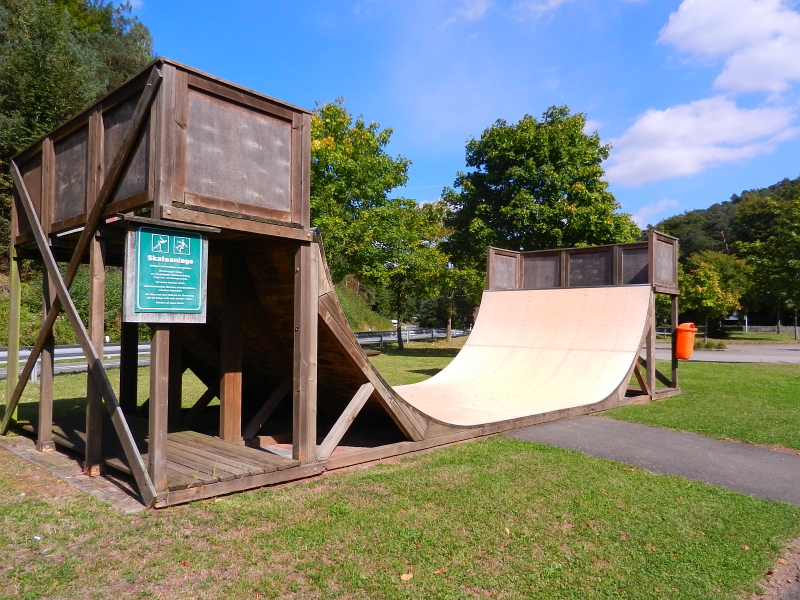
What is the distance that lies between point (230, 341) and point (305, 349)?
1326mm

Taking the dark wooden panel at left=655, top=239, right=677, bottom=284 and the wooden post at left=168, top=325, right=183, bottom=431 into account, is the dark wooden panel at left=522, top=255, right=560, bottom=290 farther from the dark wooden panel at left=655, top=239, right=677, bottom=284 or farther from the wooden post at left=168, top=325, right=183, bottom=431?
the wooden post at left=168, top=325, right=183, bottom=431

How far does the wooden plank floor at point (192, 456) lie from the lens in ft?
17.6

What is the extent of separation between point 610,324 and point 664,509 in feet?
24.6

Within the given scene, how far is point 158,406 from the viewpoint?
4.95 m

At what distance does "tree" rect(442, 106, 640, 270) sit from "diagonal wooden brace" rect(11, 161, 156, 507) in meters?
17.7

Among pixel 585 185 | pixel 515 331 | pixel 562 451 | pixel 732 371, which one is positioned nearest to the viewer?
pixel 562 451

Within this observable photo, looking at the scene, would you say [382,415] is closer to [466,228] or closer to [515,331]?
[515,331]

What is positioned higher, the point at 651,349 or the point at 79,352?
the point at 651,349

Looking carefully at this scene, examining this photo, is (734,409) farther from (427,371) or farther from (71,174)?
(71,174)

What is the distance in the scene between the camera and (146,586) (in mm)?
3594

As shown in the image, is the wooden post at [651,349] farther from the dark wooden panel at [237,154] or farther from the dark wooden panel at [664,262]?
the dark wooden panel at [237,154]

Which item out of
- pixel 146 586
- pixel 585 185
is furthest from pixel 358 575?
pixel 585 185

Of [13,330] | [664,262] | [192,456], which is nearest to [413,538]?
[192,456]

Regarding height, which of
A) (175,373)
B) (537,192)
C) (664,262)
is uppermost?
(537,192)
